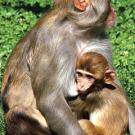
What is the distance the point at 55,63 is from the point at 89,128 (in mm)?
726

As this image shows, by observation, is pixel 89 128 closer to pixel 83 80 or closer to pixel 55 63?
pixel 83 80

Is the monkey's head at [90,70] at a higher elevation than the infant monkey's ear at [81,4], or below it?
below

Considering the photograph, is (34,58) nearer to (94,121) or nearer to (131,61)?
(94,121)

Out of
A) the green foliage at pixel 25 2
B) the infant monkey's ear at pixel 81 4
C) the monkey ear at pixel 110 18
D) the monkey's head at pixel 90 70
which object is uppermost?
the infant monkey's ear at pixel 81 4

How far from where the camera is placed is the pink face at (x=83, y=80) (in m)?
6.74

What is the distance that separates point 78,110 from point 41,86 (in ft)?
1.77

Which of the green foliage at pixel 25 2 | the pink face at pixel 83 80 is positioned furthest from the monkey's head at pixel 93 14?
the green foliage at pixel 25 2

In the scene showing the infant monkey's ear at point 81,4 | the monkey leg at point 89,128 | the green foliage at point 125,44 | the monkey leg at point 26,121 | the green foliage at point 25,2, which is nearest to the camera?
the infant monkey's ear at point 81,4

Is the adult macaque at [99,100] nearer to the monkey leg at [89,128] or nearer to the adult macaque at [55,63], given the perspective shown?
the monkey leg at [89,128]

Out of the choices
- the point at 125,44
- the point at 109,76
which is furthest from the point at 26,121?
the point at 125,44

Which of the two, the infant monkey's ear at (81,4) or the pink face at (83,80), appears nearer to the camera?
the infant monkey's ear at (81,4)

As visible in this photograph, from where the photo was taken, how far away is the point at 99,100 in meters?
6.97

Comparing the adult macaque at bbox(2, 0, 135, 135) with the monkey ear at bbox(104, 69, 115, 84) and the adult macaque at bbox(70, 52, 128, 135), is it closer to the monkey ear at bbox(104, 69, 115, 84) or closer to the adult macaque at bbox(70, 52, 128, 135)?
the adult macaque at bbox(70, 52, 128, 135)

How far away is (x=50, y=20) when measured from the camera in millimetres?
6734
